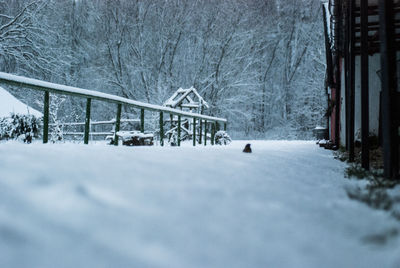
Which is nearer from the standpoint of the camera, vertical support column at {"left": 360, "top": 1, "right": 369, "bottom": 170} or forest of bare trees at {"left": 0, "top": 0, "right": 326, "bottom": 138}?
vertical support column at {"left": 360, "top": 1, "right": 369, "bottom": 170}

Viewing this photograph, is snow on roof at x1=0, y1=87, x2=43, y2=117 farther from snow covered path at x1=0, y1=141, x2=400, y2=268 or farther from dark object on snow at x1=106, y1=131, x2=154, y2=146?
snow covered path at x1=0, y1=141, x2=400, y2=268

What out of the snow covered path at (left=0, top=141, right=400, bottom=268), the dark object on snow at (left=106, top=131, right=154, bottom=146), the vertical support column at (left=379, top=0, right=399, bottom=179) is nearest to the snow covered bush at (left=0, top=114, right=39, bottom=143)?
the dark object on snow at (left=106, top=131, right=154, bottom=146)

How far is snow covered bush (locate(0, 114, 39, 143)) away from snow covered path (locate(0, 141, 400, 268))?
487cm

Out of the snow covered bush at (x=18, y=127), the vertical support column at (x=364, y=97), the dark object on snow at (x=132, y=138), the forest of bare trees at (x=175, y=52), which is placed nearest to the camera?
the vertical support column at (x=364, y=97)

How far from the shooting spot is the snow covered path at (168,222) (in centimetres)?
99

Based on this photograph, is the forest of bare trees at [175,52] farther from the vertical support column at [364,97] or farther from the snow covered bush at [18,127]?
the vertical support column at [364,97]

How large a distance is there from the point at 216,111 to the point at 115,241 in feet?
62.3

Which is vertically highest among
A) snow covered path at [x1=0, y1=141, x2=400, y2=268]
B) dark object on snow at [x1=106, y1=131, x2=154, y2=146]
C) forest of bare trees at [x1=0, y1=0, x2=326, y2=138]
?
forest of bare trees at [x1=0, y1=0, x2=326, y2=138]

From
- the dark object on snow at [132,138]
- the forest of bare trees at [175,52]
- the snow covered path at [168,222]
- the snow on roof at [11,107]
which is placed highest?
the forest of bare trees at [175,52]

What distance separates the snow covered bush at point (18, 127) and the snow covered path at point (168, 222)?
192 inches

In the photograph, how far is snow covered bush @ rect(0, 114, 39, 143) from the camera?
6013mm

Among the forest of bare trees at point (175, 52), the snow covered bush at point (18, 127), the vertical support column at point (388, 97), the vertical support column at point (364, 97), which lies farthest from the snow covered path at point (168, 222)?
the forest of bare trees at point (175, 52)

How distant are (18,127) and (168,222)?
6059 millimetres

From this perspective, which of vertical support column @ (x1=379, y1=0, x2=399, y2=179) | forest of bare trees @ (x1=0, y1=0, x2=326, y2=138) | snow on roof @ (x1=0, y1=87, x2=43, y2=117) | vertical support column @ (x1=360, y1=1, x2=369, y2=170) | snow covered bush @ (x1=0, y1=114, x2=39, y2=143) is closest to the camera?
vertical support column @ (x1=379, y1=0, x2=399, y2=179)
